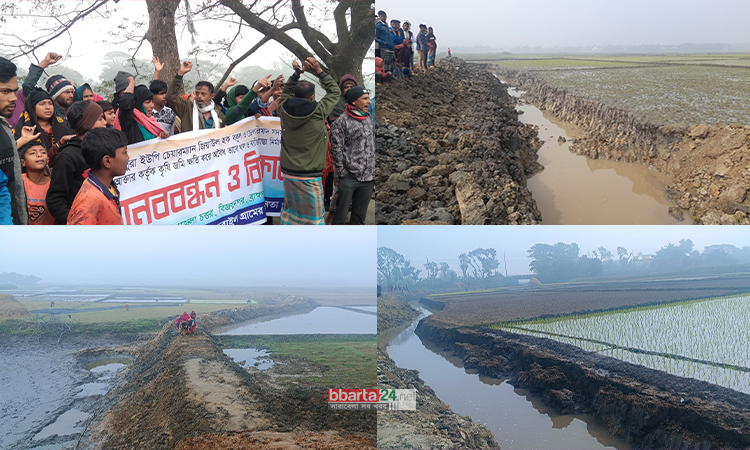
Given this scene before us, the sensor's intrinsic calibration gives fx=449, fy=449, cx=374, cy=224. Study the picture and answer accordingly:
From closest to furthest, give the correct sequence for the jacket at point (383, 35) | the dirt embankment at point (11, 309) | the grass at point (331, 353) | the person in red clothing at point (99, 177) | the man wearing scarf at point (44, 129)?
the person in red clothing at point (99, 177) < the man wearing scarf at point (44, 129) < the dirt embankment at point (11, 309) < the grass at point (331, 353) < the jacket at point (383, 35)

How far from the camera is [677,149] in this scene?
730 centimetres

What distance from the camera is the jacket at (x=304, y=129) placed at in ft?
15.0

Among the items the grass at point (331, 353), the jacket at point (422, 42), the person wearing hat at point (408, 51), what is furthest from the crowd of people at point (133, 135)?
the jacket at point (422, 42)

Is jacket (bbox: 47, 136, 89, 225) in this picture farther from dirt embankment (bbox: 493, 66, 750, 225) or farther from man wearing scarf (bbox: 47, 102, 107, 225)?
dirt embankment (bbox: 493, 66, 750, 225)

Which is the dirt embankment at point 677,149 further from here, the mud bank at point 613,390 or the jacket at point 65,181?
the jacket at point 65,181

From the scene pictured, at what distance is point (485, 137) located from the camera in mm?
7211

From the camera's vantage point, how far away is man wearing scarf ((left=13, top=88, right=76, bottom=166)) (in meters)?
4.18

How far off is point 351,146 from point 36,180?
2.97 m

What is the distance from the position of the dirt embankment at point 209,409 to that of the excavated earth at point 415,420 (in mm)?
884

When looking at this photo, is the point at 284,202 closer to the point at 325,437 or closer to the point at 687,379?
the point at 325,437

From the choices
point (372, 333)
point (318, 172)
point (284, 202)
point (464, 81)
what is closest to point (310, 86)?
point (318, 172)

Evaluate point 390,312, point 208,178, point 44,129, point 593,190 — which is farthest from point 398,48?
point 44,129

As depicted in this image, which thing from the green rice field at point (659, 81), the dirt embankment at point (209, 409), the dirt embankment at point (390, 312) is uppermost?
the green rice field at point (659, 81)

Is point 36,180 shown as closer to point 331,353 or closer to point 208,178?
point 208,178
